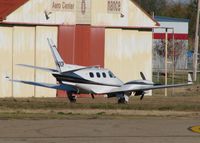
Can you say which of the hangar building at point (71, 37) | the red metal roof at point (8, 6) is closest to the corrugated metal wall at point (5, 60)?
the hangar building at point (71, 37)

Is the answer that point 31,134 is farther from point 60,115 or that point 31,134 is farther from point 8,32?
point 8,32

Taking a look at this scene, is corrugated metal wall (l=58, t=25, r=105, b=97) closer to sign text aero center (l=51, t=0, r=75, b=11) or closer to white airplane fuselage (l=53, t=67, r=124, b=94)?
sign text aero center (l=51, t=0, r=75, b=11)

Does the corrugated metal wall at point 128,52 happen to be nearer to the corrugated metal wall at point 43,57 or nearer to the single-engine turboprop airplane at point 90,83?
the corrugated metal wall at point 43,57

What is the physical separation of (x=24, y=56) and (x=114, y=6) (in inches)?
270

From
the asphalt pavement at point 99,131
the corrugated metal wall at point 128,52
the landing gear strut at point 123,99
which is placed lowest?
the asphalt pavement at point 99,131

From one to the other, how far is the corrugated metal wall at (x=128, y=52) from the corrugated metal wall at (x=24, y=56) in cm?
385

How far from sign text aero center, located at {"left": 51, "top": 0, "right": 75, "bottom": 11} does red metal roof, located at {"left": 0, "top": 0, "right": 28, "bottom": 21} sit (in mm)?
1945

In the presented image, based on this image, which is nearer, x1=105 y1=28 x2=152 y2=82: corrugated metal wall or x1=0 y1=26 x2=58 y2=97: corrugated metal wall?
x1=0 y1=26 x2=58 y2=97: corrugated metal wall

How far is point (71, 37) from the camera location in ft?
151

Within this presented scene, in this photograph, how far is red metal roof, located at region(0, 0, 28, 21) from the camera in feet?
144

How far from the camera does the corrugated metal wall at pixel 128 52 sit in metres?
47.4

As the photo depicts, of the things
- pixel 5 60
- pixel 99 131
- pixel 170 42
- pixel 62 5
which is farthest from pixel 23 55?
pixel 170 42

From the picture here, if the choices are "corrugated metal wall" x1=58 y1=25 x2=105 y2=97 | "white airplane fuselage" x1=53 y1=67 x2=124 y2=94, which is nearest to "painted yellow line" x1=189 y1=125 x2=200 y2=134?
"white airplane fuselage" x1=53 y1=67 x2=124 y2=94

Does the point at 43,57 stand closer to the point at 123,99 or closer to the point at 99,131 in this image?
the point at 123,99
